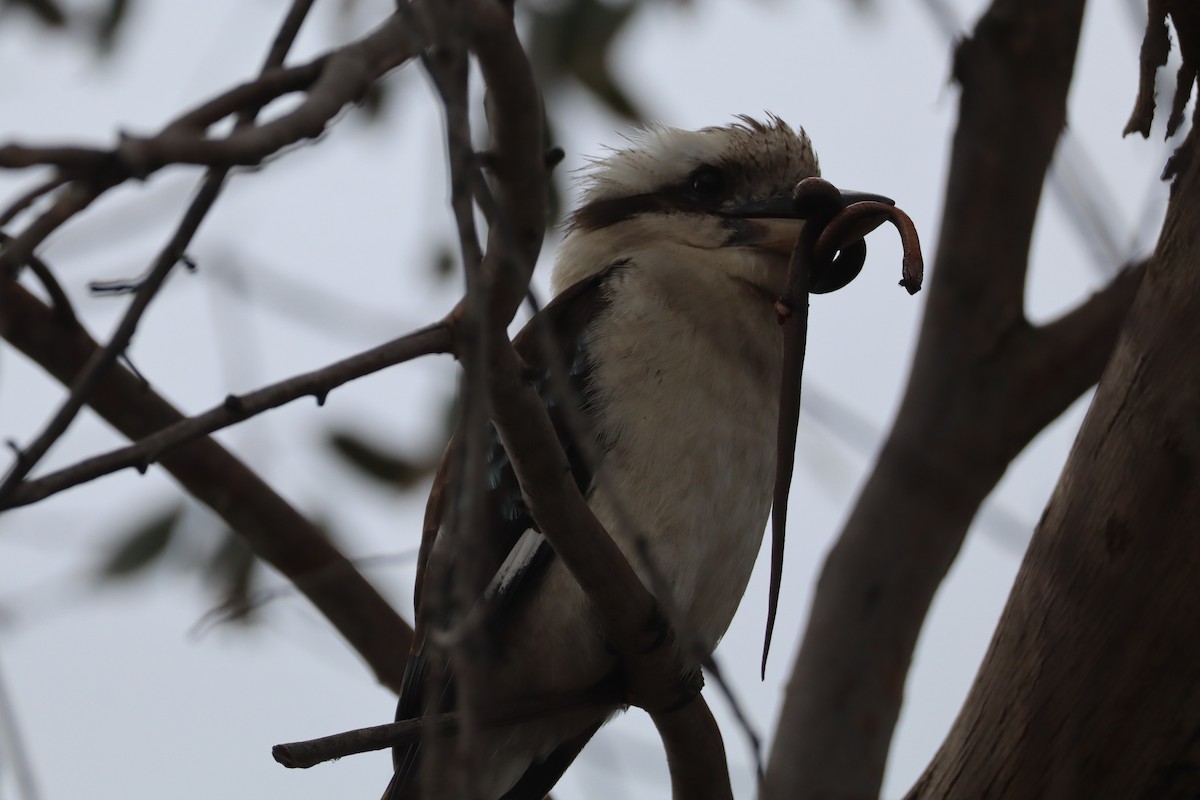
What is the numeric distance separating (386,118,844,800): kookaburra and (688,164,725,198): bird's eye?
45 mm

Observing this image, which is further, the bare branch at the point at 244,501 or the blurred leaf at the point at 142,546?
the blurred leaf at the point at 142,546

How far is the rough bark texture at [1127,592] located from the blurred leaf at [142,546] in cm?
165

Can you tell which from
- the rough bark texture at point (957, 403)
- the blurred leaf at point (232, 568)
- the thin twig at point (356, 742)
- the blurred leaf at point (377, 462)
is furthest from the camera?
the blurred leaf at point (377, 462)

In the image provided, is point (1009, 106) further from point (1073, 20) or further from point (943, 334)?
point (943, 334)

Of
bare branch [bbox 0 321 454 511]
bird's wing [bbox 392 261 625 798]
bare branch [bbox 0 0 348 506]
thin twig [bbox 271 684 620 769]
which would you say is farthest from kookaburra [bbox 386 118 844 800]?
bare branch [bbox 0 0 348 506]

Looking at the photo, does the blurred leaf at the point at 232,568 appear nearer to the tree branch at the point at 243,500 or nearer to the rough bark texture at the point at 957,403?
the tree branch at the point at 243,500

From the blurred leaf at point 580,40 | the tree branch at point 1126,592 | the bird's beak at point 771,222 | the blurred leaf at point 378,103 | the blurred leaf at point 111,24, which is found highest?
the blurred leaf at point 111,24

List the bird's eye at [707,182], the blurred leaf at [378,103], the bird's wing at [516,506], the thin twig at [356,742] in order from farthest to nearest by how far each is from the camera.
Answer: the blurred leaf at [378,103]
the bird's eye at [707,182]
the bird's wing at [516,506]
the thin twig at [356,742]

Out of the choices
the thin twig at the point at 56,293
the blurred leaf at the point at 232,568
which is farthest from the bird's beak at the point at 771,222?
the blurred leaf at the point at 232,568

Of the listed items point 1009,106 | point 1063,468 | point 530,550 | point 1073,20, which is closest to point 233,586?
point 530,550

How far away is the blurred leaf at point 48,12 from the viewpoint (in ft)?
8.80

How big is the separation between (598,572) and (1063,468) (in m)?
0.58

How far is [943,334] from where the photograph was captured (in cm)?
270

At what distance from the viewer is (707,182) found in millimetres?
2117
